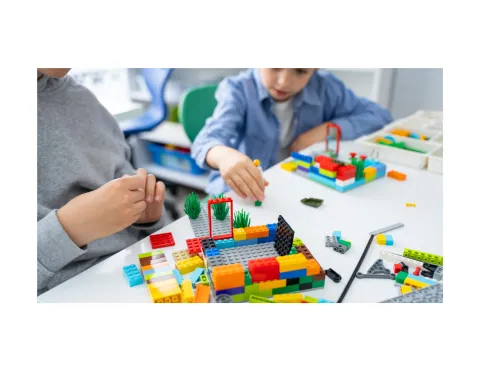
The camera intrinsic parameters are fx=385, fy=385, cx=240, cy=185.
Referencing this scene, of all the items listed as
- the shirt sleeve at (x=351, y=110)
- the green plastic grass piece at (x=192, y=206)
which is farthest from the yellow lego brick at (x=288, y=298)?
the shirt sleeve at (x=351, y=110)

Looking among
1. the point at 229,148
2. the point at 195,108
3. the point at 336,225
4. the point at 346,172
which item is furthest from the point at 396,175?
the point at 195,108

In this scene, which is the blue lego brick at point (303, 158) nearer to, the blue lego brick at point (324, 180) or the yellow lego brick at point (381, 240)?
the blue lego brick at point (324, 180)

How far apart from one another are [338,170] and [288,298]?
399mm

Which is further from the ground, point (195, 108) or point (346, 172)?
point (195, 108)

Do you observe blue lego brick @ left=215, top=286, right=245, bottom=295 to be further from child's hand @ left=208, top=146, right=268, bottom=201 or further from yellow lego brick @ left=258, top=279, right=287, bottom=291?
child's hand @ left=208, top=146, right=268, bottom=201

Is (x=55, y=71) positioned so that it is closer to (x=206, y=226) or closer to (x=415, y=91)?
(x=206, y=226)

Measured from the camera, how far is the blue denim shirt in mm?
1147

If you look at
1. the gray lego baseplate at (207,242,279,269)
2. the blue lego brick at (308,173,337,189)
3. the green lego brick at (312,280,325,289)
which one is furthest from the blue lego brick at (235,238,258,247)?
the blue lego brick at (308,173,337,189)

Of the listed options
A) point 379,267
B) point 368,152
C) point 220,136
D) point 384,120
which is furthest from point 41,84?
point 384,120

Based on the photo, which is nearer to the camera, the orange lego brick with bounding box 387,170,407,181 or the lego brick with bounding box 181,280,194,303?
the lego brick with bounding box 181,280,194,303

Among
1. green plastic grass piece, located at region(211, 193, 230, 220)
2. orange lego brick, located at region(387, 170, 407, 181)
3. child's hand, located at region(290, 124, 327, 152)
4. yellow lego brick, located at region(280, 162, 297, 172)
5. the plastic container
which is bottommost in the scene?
the plastic container

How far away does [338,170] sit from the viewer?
2.74 ft

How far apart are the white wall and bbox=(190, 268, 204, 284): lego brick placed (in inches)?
67.9

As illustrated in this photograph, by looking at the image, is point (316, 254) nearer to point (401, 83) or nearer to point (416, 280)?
point (416, 280)
